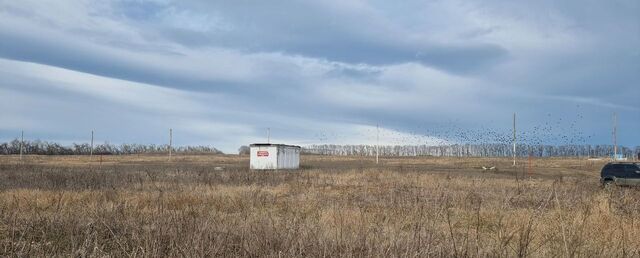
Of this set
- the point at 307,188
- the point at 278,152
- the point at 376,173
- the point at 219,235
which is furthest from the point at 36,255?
the point at 278,152

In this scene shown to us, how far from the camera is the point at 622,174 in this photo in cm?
2719

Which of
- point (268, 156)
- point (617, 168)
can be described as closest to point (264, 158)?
point (268, 156)

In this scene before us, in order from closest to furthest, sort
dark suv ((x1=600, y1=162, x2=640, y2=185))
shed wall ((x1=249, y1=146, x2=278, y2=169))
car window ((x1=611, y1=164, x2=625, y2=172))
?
dark suv ((x1=600, y1=162, x2=640, y2=185)) < car window ((x1=611, y1=164, x2=625, y2=172)) < shed wall ((x1=249, y1=146, x2=278, y2=169))

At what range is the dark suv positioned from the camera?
26938 mm

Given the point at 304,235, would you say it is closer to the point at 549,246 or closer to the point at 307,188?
the point at 549,246

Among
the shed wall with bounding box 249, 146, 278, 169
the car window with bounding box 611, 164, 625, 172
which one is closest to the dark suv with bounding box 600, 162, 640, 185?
the car window with bounding box 611, 164, 625, 172

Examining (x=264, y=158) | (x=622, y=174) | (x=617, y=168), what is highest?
(x=264, y=158)

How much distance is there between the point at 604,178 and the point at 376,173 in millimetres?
11814

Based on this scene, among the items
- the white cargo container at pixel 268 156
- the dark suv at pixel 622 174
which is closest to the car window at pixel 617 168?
the dark suv at pixel 622 174

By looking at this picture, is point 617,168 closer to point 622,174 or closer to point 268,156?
point 622,174

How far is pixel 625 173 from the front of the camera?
89.1 feet

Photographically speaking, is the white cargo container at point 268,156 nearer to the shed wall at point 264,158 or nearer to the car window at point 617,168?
the shed wall at point 264,158

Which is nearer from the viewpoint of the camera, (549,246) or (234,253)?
(234,253)

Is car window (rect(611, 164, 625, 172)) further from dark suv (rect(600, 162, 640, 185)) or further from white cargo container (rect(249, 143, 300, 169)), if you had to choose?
white cargo container (rect(249, 143, 300, 169))
